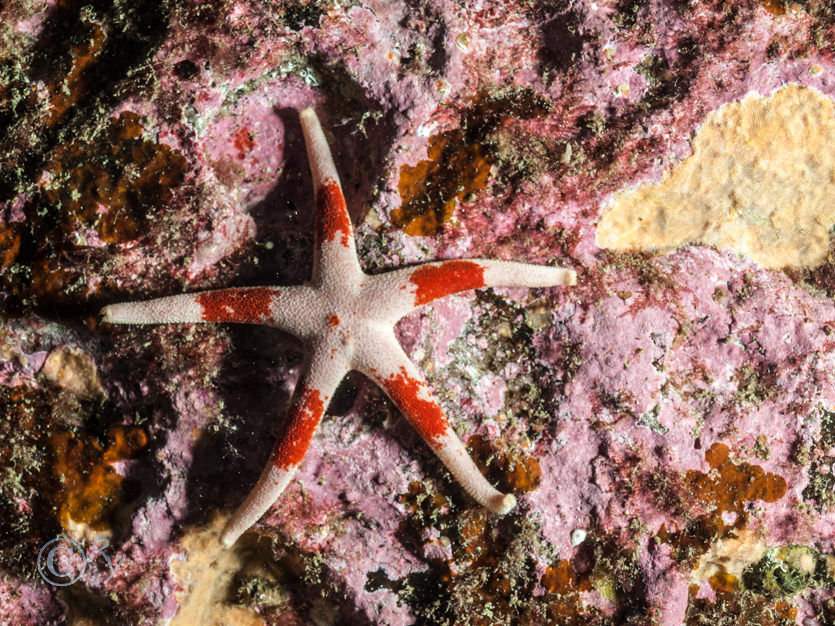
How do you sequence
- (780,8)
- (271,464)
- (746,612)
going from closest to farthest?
(271,464)
(780,8)
(746,612)

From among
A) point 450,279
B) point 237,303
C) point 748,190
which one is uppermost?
point 237,303

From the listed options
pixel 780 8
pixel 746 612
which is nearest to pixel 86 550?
pixel 746 612

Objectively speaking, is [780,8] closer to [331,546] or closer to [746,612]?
[746,612]

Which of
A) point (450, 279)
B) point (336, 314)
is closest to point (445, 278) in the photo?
point (450, 279)

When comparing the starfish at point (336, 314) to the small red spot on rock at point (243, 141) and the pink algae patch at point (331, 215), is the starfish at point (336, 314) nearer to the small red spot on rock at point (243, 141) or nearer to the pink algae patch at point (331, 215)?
the pink algae patch at point (331, 215)

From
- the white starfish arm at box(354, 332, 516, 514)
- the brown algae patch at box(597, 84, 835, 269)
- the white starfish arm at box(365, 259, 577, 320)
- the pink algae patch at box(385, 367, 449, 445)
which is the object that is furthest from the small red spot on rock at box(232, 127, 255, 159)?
the brown algae patch at box(597, 84, 835, 269)

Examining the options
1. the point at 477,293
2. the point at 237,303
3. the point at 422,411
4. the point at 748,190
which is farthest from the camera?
the point at 748,190

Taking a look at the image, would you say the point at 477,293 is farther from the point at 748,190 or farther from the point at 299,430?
the point at 748,190

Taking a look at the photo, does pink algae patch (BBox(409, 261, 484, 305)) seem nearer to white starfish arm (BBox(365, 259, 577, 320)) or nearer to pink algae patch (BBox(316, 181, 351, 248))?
white starfish arm (BBox(365, 259, 577, 320))
